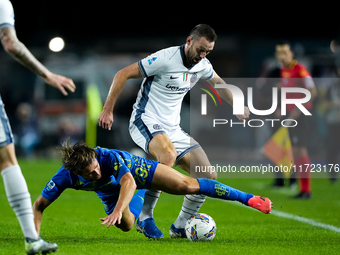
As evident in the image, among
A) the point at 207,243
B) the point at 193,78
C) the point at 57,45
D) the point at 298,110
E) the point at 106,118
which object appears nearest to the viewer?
the point at 207,243

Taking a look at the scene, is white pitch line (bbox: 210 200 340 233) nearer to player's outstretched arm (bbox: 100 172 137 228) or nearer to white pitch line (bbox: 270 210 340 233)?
white pitch line (bbox: 270 210 340 233)

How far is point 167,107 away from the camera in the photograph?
622 centimetres

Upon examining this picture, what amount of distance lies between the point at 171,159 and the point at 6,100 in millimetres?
16885

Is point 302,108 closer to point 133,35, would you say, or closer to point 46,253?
point 46,253

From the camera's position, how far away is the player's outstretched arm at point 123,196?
4.42 metres

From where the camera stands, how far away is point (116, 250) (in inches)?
191

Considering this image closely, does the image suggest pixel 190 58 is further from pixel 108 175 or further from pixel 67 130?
pixel 67 130

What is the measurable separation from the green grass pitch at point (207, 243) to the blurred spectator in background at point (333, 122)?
9.55 ft

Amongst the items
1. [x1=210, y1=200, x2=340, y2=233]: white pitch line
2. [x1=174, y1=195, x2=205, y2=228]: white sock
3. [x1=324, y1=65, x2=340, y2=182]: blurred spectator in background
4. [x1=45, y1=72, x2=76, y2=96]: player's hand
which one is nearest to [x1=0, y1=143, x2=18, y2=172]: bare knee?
[x1=45, y1=72, x2=76, y2=96]: player's hand

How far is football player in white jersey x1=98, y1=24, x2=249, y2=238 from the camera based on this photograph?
5.78 metres

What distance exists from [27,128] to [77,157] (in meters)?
14.9

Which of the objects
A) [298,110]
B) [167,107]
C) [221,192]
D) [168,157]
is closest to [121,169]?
[168,157]

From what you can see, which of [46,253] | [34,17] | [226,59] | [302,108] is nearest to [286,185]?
[302,108]

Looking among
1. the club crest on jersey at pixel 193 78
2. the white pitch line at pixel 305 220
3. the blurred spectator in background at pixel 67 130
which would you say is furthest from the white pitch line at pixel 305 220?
the blurred spectator in background at pixel 67 130
